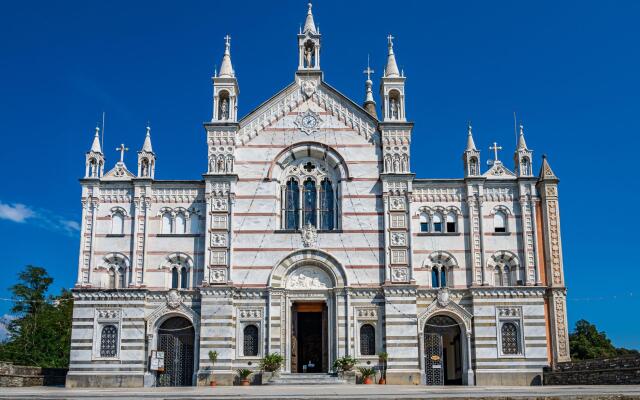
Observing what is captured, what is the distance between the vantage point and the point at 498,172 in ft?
146

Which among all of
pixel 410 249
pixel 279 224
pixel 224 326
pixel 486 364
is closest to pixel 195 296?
pixel 224 326

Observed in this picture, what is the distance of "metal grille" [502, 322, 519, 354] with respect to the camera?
41.7 meters

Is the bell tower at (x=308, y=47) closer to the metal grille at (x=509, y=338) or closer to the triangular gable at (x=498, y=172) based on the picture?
the triangular gable at (x=498, y=172)

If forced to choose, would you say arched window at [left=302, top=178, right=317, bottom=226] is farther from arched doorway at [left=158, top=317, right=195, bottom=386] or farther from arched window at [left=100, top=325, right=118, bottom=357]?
arched window at [left=100, top=325, right=118, bottom=357]

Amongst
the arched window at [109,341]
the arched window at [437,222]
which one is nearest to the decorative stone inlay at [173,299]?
the arched window at [109,341]

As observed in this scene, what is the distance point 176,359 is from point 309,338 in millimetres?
7885

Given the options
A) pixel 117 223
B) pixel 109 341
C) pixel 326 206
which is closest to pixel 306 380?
pixel 326 206

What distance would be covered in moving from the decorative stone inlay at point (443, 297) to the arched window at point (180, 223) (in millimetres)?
15526

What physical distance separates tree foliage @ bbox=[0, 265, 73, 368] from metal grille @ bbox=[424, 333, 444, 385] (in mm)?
31520

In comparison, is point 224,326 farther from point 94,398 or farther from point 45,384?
point 94,398

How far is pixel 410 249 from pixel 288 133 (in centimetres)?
1028

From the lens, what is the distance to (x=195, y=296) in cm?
4231

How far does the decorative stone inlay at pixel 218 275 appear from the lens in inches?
1658

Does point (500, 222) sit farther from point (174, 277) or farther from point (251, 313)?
point (174, 277)
